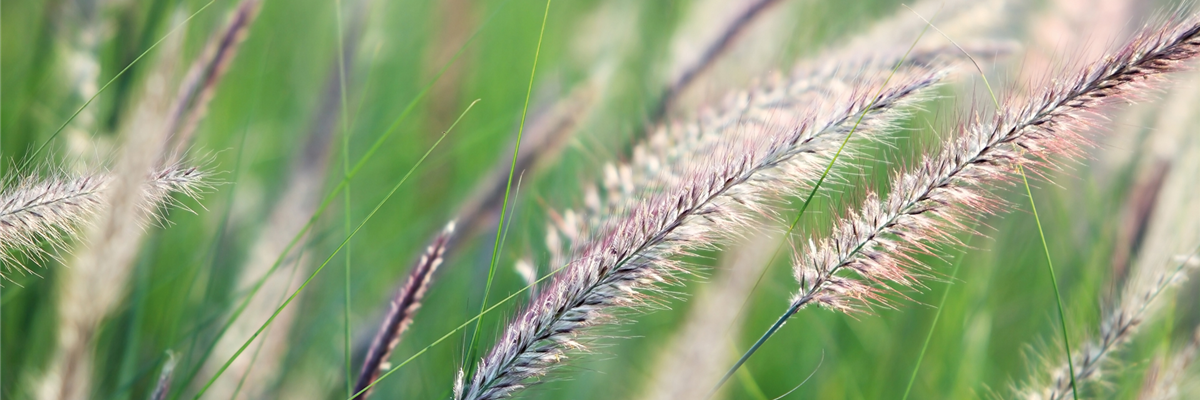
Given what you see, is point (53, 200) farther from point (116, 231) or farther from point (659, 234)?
point (659, 234)

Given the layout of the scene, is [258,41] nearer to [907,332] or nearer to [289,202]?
[289,202]

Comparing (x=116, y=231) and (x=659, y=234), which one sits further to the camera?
(x=116, y=231)

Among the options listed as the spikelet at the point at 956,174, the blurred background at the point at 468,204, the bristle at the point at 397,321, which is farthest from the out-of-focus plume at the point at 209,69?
the spikelet at the point at 956,174

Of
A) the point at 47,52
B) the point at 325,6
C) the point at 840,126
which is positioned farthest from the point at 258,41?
the point at 840,126

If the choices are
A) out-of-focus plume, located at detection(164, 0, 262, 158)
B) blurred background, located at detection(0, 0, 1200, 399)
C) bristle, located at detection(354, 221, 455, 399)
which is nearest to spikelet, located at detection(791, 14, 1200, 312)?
blurred background, located at detection(0, 0, 1200, 399)

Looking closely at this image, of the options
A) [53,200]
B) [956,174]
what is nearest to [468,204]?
[53,200]

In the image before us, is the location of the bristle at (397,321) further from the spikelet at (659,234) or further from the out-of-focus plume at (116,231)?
the out-of-focus plume at (116,231)

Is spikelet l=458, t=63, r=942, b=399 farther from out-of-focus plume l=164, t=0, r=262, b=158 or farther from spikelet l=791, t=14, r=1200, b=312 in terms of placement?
out-of-focus plume l=164, t=0, r=262, b=158
